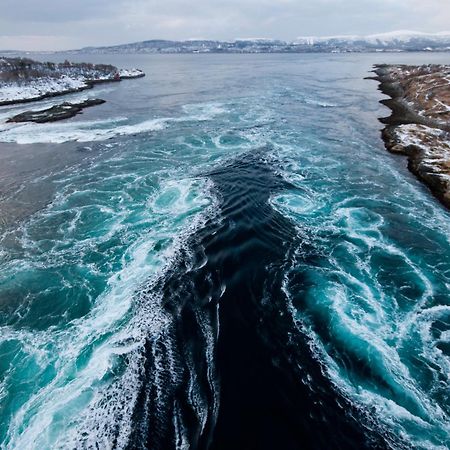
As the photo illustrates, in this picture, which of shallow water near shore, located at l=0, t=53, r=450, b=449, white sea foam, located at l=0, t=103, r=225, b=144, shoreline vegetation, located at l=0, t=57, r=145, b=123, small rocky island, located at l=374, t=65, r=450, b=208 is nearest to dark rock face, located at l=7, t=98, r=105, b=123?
shoreline vegetation, located at l=0, t=57, r=145, b=123

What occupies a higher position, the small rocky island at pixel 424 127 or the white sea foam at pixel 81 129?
the small rocky island at pixel 424 127

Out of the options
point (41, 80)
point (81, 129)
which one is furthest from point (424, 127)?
point (41, 80)

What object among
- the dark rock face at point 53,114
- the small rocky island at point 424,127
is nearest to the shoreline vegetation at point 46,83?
the dark rock face at point 53,114

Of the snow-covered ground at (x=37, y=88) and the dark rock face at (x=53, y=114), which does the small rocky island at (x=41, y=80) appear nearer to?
the snow-covered ground at (x=37, y=88)

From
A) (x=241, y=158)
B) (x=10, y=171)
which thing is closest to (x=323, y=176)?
(x=241, y=158)

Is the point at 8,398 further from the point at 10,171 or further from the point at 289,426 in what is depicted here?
the point at 10,171

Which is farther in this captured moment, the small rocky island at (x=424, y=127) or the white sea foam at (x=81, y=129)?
the white sea foam at (x=81, y=129)

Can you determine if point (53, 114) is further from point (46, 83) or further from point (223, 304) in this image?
point (223, 304)
